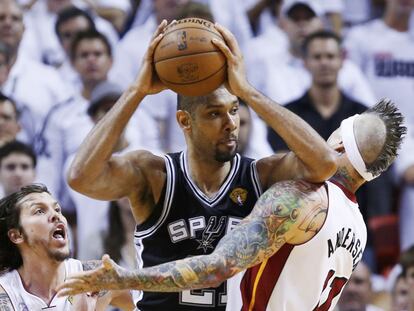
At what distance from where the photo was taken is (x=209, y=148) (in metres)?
4.98

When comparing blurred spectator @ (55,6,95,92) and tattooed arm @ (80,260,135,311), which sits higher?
blurred spectator @ (55,6,95,92)

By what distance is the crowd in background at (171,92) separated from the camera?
8297 millimetres

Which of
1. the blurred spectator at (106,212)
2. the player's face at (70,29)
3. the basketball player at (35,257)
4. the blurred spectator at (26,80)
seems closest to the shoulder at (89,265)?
the basketball player at (35,257)

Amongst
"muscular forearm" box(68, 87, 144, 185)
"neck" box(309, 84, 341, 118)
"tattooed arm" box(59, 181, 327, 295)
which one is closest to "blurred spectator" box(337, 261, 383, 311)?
"neck" box(309, 84, 341, 118)

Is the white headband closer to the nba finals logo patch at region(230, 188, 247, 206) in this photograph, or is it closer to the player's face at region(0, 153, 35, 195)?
the nba finals logo patch at region(230, 188, 247, 206)

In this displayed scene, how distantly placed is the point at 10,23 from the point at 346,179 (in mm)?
5163

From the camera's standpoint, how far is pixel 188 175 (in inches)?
201

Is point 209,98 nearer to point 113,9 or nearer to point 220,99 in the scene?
point 220,99

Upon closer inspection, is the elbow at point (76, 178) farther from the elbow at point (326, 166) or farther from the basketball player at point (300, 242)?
the elbow at point (326, 166)

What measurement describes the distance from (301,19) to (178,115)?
4.79 m

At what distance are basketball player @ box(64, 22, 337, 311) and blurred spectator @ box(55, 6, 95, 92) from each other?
4.34 meters

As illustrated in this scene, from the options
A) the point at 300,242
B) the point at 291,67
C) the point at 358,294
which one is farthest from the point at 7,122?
the point at 300,242

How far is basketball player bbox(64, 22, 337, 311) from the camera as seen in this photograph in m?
4.74

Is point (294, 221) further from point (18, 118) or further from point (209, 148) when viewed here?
point (18, 118)
